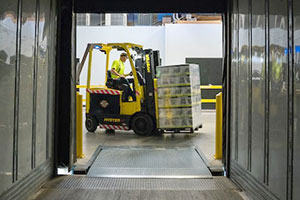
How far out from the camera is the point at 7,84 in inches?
110

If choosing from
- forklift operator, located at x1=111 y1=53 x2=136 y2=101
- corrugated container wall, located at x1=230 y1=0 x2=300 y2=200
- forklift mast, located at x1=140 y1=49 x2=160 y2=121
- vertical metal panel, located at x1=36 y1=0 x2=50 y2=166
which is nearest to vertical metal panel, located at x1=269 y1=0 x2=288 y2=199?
corrugated container wall, located at x1=230 y1=0 x2=300 y2=200

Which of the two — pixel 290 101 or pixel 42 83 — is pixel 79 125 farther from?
pixel 290 101

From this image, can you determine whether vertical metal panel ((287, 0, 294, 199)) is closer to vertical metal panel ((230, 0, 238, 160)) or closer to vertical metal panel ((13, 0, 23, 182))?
Result: vertical metal panel ((230, 0, 238, 160))

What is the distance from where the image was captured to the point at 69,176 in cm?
452

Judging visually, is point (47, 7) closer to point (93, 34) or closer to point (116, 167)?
point (116, 167)

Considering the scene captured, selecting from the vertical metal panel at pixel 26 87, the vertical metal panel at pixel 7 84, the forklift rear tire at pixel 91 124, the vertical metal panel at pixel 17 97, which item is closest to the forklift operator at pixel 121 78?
the forklift rear tire at pixel 91 124

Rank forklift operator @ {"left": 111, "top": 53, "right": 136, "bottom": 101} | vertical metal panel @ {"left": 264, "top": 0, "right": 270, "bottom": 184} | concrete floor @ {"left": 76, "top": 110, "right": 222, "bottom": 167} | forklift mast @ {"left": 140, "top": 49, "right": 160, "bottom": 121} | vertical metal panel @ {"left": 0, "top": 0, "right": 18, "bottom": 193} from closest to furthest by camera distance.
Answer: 1. vertical metal panel @ {"left": 0, "top": 0, "right": 18, "bottom": 193}
2. vertical metal panel @ {"left": 264, "top": 0, "right": 270, "bottom": 184}
3. concrete floor @ {"left": 76, "top": 110, "right": 222, "bottom": 167}
4. forklift mast @ {"left": 140, "top": 49, "right": 160, "bottom": 121}
5. forklift operator @ {"left": 111, "top": 53, "right": 136, "bottom": 101}

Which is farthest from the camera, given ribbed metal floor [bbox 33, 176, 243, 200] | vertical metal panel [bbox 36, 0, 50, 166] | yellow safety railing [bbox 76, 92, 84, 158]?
yellow safety railing [bbox 76, 92, 84, 158]

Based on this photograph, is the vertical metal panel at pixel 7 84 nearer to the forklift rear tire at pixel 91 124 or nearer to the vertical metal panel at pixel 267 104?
the vertical metal panel at pixel 267 104

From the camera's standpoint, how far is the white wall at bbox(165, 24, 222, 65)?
15.6 metres

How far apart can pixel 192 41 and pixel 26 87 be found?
42.9 feet

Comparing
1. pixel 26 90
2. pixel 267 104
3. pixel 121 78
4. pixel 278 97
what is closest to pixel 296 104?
pixel 278 97

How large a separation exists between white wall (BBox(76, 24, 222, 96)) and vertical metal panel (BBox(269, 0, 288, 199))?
1262cm

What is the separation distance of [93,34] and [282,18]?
14.4 metres
